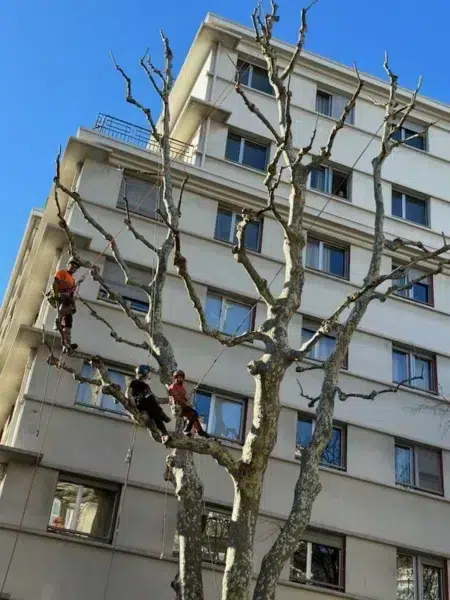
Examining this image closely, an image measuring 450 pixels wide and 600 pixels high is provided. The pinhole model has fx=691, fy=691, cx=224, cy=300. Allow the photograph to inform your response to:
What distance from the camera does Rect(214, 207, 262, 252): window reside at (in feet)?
53.9

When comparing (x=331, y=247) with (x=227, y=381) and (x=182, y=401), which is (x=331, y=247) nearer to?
(x=227, y=381)

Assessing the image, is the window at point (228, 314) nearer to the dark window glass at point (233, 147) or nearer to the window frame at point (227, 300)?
the window frame at point (227, 300)

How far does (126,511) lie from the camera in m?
12.2

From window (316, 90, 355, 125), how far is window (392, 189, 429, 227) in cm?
271

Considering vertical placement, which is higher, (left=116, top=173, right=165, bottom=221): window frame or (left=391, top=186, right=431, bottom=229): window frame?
(left=391, top=186, right=431, bottom=229): window frame

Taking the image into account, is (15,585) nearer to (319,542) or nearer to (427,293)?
(319,542)

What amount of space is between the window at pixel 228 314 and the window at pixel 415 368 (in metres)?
3.77

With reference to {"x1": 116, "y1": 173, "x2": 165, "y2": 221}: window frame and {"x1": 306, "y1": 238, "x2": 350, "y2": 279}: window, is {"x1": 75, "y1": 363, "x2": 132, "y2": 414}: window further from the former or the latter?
{"x1": 306, "y1": 238, "x2": 350, "y2": 279}: window

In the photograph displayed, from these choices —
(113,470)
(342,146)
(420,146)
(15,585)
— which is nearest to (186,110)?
(342,146)

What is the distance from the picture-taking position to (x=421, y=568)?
13883mm

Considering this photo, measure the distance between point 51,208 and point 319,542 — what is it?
9.22 m

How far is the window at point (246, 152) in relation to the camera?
18234 mm

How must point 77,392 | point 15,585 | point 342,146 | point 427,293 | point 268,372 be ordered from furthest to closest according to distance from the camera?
point 342,146
point 427,293
point 77,392
point 15,585
point 268,372

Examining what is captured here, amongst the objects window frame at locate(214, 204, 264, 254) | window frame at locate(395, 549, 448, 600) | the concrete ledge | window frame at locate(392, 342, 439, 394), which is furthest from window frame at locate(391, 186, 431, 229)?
the concrete ledge
